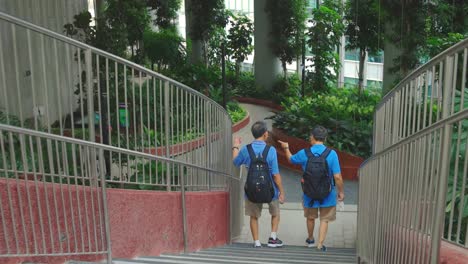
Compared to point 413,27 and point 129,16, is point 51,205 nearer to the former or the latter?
point 413,27

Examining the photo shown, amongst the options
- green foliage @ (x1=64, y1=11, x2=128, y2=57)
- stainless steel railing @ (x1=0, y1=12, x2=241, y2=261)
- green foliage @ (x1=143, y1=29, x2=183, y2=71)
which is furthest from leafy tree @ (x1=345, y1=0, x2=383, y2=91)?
stainless steel railing @ (x1=0, y1=12, x2=241, y2=261)

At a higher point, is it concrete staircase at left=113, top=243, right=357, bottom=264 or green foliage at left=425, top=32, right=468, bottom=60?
green foliage at left=425, top=32, right=468, bottom=60

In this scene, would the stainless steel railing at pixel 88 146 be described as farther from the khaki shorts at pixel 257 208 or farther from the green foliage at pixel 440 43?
the green foliage at pixel 440 43

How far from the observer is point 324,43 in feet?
59.9

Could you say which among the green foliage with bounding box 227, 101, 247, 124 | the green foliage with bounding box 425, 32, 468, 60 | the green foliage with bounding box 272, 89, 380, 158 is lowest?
the green foliage with bounding box 227, 101, 247, 124

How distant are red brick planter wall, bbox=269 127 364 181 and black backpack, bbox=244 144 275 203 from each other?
508 cm

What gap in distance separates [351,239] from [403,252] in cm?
381

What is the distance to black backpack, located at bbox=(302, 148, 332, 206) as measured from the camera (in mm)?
5535

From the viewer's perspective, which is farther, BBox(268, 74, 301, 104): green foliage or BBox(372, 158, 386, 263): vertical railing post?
BBox(268, 74, 301, 104): green foliage

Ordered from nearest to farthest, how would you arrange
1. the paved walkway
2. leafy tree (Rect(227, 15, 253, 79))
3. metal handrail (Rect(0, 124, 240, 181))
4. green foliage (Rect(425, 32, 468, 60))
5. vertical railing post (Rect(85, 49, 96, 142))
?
metal handrail (Rect(0, 124, 240, 181)) < vertical railing post (Rect(85, 49, 96, 142)) < the paved walkway < green foliage (Rect(425, 32, 468, 60)) < leafy tree (Rect(227, 15, 253, 79))

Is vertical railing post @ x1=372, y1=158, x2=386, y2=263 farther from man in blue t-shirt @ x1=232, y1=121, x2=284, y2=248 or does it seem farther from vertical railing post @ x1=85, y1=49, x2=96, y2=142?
vertical railing post @ x1=85, y1=49, x2=96, y2=142

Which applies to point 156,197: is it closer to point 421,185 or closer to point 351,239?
point 421,185

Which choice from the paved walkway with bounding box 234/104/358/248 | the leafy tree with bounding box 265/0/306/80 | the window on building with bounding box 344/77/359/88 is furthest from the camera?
the window on building with bounding box 344/77/359/88

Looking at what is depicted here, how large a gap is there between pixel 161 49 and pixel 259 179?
14.6 m
